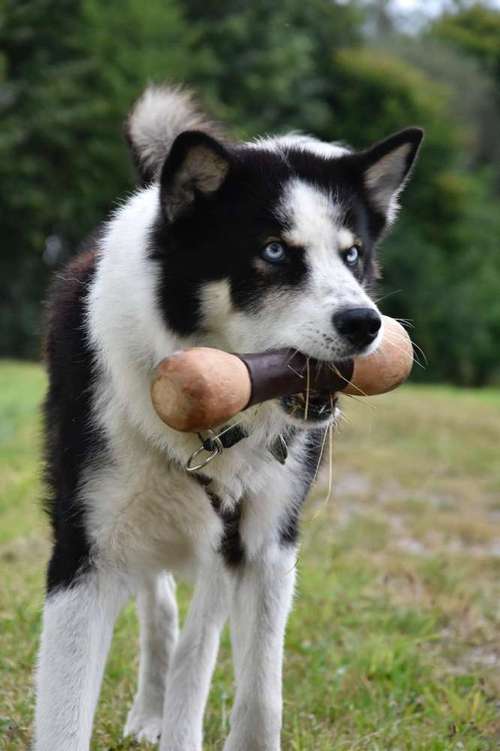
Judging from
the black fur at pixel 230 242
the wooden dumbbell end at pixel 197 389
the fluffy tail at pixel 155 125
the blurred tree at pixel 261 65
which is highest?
the blurred tree at pixel 261 65

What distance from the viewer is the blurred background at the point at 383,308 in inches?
164

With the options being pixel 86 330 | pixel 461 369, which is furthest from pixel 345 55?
pixel 86 330

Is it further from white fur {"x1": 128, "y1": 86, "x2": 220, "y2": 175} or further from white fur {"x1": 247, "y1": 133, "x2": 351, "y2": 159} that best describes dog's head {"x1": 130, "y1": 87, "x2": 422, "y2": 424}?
white fur {"x1": 128, "y1": 86, "x2": 220, "y2": 175}

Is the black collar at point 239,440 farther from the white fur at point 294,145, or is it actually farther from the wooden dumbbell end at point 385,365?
the white fur at point 294,145

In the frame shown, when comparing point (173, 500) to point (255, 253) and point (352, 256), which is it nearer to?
point (255, 253)

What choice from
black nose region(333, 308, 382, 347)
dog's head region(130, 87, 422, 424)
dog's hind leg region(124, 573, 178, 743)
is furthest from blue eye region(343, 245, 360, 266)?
dog's hind leg region(124, 573, 178, 743)

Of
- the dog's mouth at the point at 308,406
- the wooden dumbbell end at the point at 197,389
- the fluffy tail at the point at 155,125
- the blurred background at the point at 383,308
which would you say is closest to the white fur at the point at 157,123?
the fluffy tail at the point at 155,125

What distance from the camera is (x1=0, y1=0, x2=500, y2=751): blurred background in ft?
13.6

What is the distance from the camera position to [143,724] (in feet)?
12.7

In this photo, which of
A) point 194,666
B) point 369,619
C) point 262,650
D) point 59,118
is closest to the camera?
point 262,650

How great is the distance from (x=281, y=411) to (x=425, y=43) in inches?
1437

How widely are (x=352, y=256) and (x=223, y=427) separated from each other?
0.61 meters

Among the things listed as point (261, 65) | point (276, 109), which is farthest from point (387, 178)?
point (276, 109)

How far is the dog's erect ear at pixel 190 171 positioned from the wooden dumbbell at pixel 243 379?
498 mm
